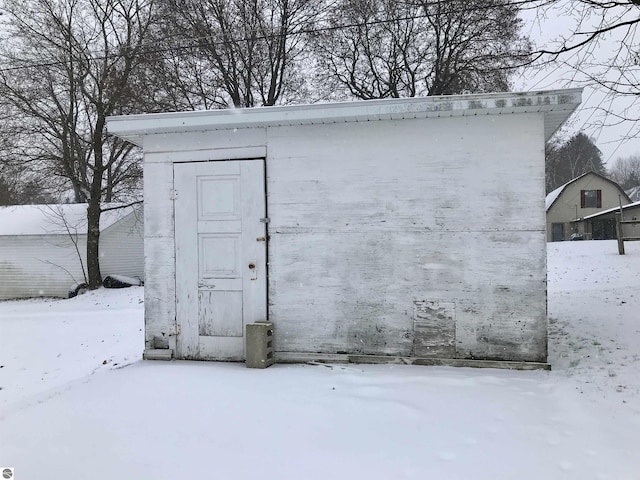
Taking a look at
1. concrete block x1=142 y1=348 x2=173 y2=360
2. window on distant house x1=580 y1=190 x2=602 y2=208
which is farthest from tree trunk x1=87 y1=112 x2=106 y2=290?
window on distant house x1=580 y1=190 x2=602 y2=208

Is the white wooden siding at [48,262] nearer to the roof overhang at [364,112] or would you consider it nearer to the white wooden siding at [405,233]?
the roof overhang at [364,112]

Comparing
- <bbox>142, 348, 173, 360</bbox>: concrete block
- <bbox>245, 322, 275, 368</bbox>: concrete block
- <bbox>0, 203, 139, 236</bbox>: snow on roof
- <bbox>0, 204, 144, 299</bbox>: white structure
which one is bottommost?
<bbox>142, 348, 173, 360</bbox>: concrete block

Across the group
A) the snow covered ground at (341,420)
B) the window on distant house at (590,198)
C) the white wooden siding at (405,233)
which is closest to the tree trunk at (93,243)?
the snow covered ground at (341,420)

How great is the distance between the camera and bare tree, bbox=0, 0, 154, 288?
696 inches

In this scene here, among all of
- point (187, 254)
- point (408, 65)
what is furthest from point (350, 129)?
point (408, 65)

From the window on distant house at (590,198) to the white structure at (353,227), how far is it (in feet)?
111

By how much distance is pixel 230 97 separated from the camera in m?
18.1

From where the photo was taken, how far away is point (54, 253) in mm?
19641

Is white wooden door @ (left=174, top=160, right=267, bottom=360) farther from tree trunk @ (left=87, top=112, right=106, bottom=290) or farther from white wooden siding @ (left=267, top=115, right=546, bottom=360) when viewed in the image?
tree trunk @ (left=87, top=112, right=106, bottom=290)

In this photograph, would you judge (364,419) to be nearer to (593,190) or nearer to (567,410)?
(567,410)

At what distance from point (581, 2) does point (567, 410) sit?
519 cm

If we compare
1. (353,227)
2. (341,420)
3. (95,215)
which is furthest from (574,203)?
(341,420)

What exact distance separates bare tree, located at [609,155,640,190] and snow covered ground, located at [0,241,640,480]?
6856 cm

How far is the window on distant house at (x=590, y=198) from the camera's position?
3503 centimetres
